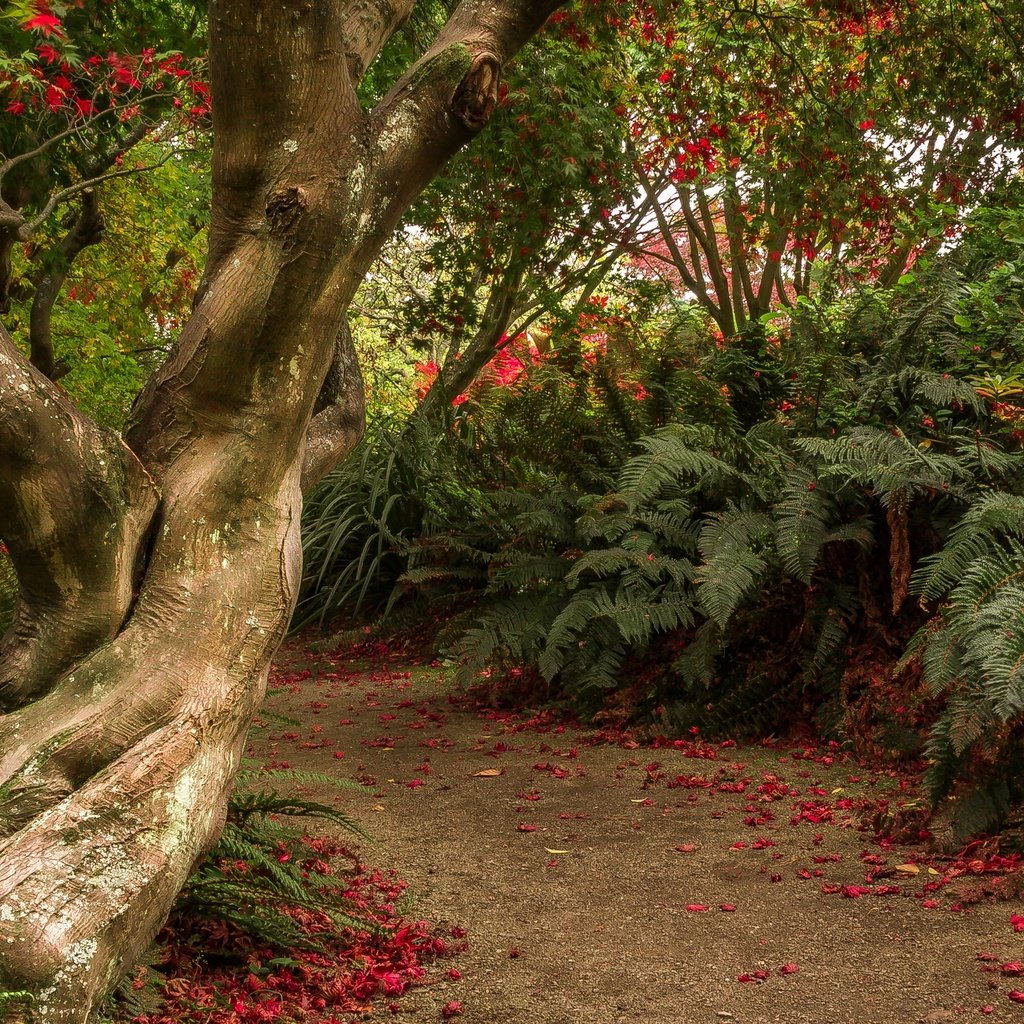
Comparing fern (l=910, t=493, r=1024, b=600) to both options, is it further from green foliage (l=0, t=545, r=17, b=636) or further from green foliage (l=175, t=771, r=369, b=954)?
green foliage (l=0, t=545, r=17, b=636)

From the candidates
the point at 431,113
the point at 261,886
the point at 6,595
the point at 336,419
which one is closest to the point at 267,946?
the point at 261,886

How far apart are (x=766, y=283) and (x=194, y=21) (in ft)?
24.8

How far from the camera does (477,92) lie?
315 cm

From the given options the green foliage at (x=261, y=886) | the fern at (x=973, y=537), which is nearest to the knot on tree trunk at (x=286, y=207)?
the green foliage at (x=261, y=886)

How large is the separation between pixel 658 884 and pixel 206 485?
6.29ft

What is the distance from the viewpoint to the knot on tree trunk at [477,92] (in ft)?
10.3

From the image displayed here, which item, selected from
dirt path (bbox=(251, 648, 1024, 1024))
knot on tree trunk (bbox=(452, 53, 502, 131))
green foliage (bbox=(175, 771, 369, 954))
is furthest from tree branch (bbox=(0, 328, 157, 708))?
knot on tree trunk (bbox=(452, 53, 502, 131))

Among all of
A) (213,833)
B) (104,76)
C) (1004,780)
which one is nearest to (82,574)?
(213,833)

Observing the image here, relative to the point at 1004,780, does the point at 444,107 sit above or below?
above

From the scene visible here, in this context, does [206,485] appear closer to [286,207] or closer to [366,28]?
[286,207]

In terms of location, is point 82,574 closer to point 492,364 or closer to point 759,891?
point 759,891

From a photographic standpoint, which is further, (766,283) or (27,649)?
(766,283)

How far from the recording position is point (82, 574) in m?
2.62

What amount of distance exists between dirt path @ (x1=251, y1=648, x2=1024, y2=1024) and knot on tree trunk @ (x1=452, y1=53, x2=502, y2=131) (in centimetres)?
239
